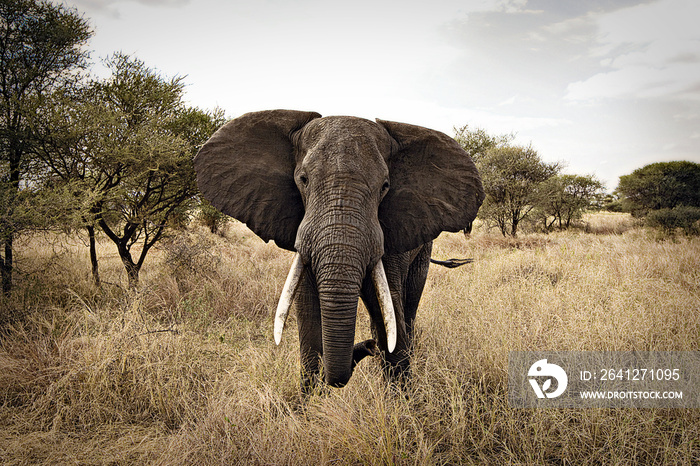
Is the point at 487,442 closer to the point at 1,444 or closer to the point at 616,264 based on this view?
the point at 1,444

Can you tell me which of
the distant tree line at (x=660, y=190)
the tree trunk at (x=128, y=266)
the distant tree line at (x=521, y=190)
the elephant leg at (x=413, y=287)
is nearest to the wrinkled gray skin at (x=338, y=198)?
the elephant leg at (x=413, y=287)

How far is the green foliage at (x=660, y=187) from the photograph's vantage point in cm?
1834

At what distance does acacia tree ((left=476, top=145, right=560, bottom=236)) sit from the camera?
56.6 feet

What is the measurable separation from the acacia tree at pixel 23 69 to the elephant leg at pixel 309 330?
15.9 feet

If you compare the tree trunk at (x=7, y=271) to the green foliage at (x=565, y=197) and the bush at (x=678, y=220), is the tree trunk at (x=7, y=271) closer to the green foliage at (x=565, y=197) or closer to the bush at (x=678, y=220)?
the green foliage at (x=565, y=197)

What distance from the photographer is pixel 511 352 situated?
12.1ft

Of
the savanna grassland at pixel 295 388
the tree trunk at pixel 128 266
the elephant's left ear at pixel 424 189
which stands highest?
the elephant's left ear at pixel 424 189

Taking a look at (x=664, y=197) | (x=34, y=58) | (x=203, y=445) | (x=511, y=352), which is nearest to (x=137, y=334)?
(x=203, y=445)

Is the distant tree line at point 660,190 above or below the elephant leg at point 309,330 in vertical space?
above

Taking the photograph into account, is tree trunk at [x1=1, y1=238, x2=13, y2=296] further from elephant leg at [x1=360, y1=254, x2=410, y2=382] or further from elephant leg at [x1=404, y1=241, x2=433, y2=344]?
elephant leg at [x1=404, y1=241, x2=433, y2=344]

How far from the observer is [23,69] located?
20.8 ft

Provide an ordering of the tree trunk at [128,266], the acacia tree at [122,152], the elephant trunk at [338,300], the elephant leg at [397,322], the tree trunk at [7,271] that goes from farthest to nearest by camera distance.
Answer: the tree trunk at [128,266] < the acacia tree at [122,152] < the tree trunk at [7,271] < the elephant leg at [397,322] < the elephant trunk at [338,300]

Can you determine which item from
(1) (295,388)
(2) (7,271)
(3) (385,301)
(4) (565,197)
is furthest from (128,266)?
(4) (565,197)

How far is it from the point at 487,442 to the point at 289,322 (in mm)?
3349
